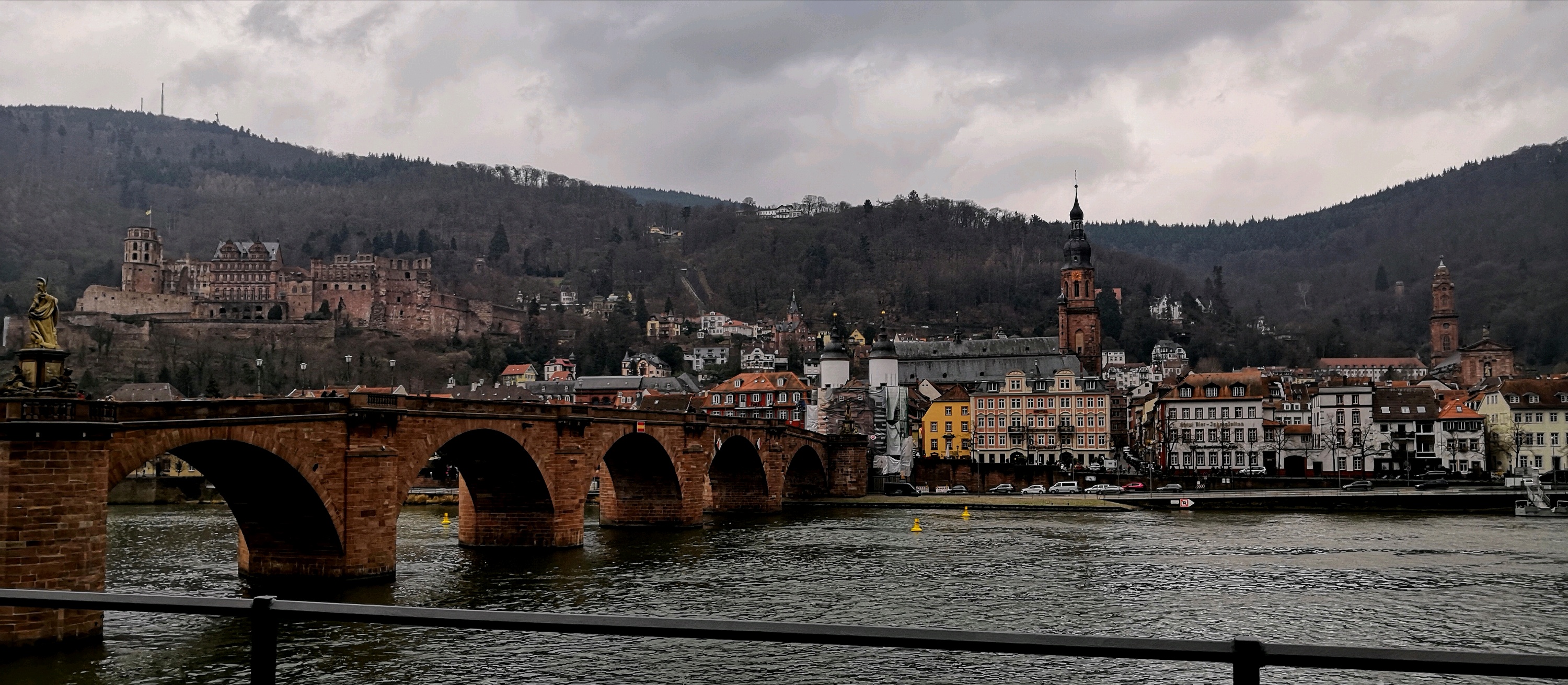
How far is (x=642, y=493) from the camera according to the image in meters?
56.3

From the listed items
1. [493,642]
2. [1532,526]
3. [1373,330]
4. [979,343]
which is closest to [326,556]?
[493,642]

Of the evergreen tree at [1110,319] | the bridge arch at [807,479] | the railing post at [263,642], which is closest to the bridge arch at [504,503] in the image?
the railing post at [263,642]

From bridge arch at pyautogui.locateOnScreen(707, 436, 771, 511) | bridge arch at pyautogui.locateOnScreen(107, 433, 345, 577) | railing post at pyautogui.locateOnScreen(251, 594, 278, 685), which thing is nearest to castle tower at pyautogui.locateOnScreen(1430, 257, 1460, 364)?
bridge arch at pyautogui.locateOnScreen(707, 436, 771, 511)

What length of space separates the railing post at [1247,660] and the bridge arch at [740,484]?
63998mm

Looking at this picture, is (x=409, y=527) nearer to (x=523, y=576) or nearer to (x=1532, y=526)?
(x=523, y=576)

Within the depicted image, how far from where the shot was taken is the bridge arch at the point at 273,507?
2969 centimetres

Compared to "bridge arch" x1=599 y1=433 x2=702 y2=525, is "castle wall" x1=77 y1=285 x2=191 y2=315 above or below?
above

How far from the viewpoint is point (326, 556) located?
3219 centimetres

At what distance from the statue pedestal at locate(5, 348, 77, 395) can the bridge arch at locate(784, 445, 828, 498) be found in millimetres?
59955

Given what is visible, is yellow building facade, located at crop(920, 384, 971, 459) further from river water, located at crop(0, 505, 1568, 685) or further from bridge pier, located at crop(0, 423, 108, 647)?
bridge pier, located at crop(0, 423, 108, 647)

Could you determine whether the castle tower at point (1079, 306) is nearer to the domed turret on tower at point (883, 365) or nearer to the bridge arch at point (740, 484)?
the domed turret on tower at point (883, 365)

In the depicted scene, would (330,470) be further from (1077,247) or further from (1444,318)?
(1444,318)

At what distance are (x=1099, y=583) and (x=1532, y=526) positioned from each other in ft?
106

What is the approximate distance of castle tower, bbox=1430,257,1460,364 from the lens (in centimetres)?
16525
